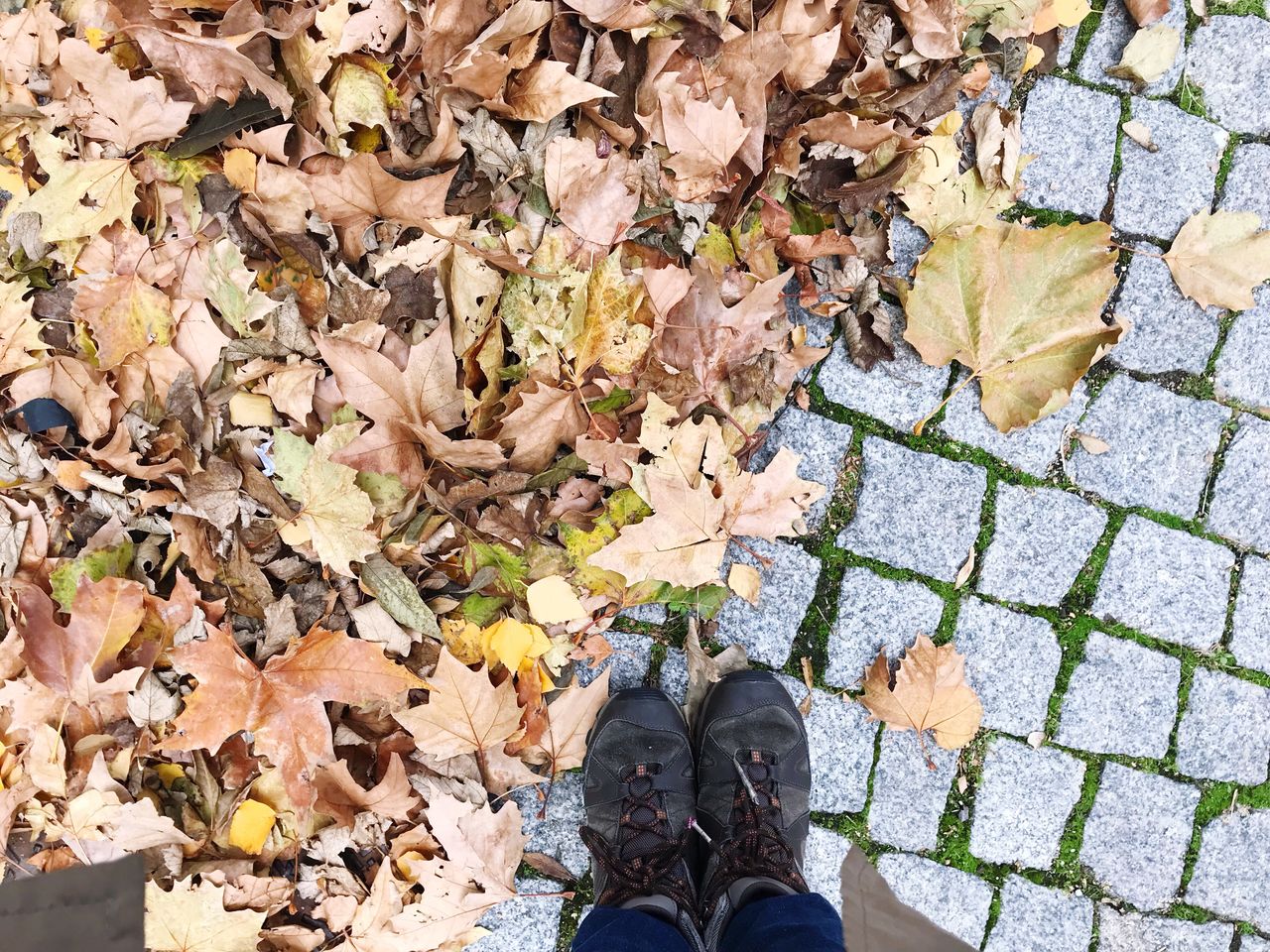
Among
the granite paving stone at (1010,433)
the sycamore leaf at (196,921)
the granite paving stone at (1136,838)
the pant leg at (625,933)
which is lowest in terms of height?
the sycamore leaf at (196,921)

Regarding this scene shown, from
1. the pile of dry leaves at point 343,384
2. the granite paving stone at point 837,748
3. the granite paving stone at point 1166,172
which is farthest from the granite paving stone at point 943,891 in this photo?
the granite paving stone at point 1166,172

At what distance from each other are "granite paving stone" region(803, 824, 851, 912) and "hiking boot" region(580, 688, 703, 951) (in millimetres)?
285

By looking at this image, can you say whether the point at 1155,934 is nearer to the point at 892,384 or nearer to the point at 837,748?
the point at 837,748

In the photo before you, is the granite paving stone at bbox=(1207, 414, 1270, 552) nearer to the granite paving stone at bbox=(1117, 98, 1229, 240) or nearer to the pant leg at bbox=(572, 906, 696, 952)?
the granite paving stone at bbox=(1117, 98, 1229, 240)

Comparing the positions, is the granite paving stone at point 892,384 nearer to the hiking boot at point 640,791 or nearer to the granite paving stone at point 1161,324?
the granite paving stone at point 1161,324

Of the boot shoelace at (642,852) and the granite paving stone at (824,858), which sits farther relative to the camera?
the granite paving stone at (824,858)

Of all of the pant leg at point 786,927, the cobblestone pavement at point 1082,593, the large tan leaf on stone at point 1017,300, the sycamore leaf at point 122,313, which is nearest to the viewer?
the pant leg at point 786,927

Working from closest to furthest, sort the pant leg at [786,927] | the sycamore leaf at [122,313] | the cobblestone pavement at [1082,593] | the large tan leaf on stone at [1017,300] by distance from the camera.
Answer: the pant leg at [786,927] < the sycamore leaf at [122,313] < the large tan leaf on stone at [1017,300] < the cobblestone pavement at [1082,593]

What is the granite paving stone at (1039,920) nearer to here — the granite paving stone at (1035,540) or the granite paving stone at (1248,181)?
the granite paving stone at (1035,540)

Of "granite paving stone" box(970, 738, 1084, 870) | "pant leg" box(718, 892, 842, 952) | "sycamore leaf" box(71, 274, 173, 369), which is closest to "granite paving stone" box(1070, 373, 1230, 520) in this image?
"granite paving stone" box(970, 738, 1084, 870)

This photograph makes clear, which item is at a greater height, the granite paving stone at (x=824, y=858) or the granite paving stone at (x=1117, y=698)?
the granite paving stone at (x=1117, y=698)

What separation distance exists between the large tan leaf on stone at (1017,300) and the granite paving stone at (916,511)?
0.24m

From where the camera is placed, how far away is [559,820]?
1.92 meters

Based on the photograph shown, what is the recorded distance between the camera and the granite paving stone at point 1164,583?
194cm
